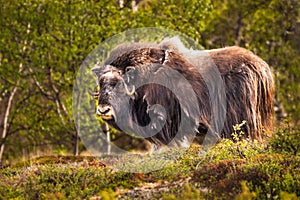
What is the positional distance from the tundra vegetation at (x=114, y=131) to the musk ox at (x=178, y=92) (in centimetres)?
28

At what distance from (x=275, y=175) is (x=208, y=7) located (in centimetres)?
910

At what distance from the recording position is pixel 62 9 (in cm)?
1350

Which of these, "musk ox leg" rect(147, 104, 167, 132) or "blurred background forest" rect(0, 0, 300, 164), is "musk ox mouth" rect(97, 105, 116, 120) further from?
"blurred background forest" rect(0, 0, 300, 164)

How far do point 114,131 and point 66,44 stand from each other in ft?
7.26

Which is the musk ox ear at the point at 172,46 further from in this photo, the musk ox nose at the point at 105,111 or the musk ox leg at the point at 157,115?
the musk ox nose at the point at 105,111

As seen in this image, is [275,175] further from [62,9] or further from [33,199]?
[62,9]

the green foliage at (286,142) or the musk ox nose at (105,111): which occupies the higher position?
the musk ox nose at (105,111)

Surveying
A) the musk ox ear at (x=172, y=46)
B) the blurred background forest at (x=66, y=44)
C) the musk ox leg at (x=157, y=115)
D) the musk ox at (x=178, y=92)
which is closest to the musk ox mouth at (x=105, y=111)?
the musk ox at (x=178, y=92)

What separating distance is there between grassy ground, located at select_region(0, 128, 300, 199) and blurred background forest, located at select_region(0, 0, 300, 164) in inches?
260

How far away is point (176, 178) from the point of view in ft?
19.9

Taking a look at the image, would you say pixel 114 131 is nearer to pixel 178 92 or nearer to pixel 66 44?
pixel 66 44

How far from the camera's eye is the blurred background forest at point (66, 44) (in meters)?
13.5

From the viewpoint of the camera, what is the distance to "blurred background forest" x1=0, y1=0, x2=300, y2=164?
13477 mm

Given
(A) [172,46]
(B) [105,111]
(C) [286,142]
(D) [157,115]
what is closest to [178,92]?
(D) [157,115]
